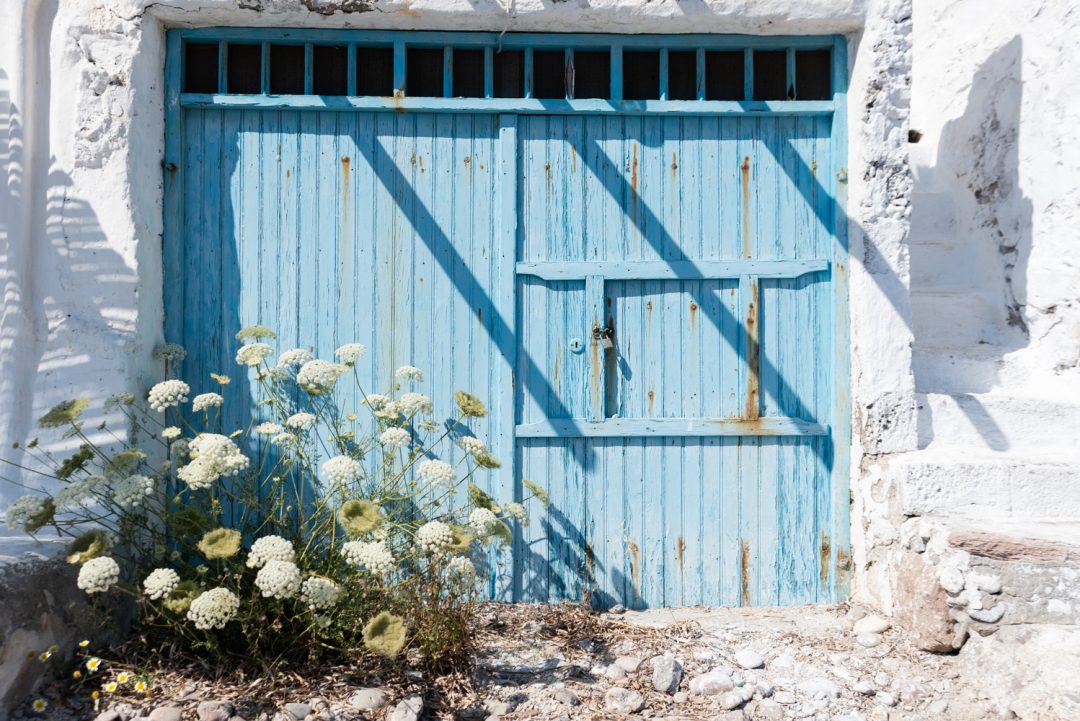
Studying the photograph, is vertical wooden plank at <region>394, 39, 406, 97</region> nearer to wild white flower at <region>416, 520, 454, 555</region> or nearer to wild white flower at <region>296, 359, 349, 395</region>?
wild white flower at <region>296, 359, 349, 395</region>

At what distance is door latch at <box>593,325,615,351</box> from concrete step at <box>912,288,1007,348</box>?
5.40 feet

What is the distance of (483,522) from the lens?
267 cm

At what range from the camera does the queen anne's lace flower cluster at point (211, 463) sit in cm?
246

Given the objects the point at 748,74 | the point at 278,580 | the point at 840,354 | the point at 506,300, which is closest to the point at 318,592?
the point at 278,580

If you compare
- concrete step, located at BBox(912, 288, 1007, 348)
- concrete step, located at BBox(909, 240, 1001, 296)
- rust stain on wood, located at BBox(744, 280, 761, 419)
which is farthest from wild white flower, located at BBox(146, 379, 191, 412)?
concrete step, located at BBox(909, 240, 1001, 296)

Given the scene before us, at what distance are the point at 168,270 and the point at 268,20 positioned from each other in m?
1.12

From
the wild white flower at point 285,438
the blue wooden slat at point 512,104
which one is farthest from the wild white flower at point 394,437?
the blue wooden slat at point 512,104

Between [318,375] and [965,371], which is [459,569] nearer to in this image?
[318,375]

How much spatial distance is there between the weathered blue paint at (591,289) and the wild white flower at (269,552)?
103 cm

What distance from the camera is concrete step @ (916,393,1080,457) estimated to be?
10.9 ft

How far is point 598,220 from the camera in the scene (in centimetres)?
344

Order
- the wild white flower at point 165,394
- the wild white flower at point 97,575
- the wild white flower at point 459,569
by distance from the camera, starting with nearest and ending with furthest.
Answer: the wild white flower at point 97,575 → the wild white flower at point 459,569 → the wild white flower at point 165,394

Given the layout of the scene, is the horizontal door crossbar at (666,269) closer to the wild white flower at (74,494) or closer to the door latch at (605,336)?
the door latch at (605,336)

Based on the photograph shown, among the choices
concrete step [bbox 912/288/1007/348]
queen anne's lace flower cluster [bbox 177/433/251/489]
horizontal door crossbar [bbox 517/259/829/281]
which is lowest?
queen anne's lace flower cluster [bbox 177/433/251/489]
